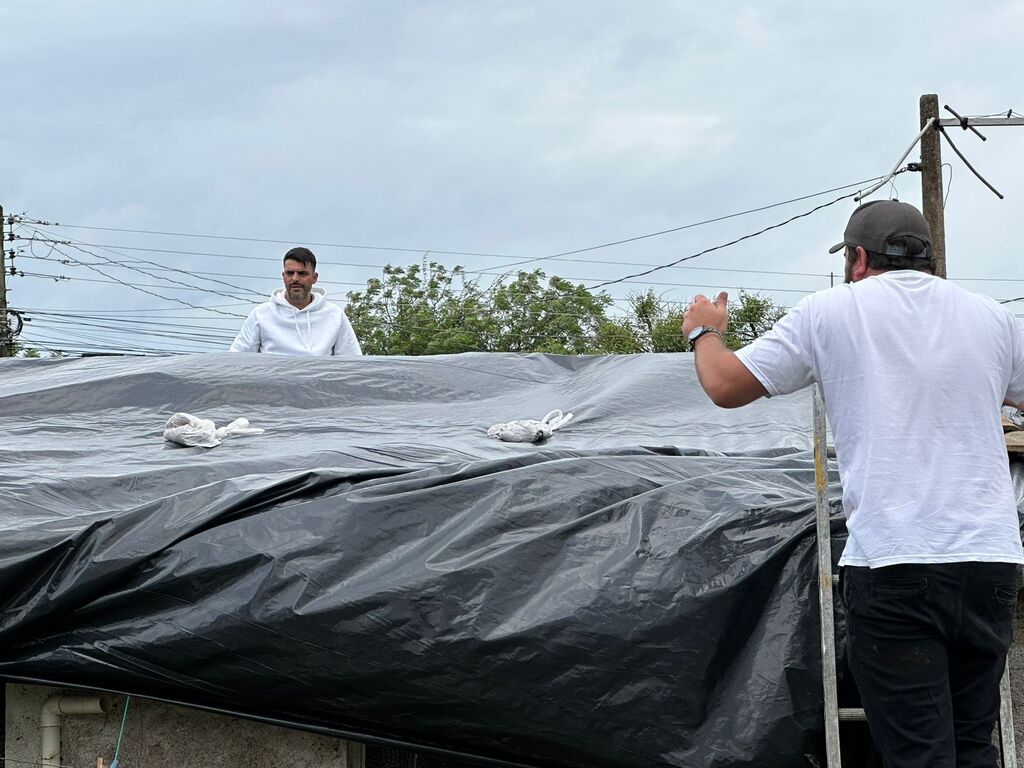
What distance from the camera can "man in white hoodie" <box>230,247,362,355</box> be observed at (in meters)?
5.64

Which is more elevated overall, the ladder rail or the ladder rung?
the ladder rail

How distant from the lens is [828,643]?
2.50 meters

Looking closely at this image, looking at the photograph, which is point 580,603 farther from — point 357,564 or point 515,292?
point 515,292

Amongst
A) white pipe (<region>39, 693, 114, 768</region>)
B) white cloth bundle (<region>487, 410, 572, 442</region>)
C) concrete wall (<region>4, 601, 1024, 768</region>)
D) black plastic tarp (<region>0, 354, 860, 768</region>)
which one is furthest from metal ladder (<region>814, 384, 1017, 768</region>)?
white pipe (<region>39, 693, 114, 768</region>)

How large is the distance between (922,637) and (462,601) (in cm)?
112

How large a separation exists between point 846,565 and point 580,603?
0.75 metres

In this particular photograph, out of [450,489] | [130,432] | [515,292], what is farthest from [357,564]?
[515,292]

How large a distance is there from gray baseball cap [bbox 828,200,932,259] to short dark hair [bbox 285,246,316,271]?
149 inches

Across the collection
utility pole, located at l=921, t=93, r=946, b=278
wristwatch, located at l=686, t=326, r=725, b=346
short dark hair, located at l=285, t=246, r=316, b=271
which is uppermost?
utility pole, located at l=921, t=93, r=946, b=278

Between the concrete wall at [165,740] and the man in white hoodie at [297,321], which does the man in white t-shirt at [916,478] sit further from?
the man in white hoodie at [297,321]

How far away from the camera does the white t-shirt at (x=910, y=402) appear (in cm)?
212

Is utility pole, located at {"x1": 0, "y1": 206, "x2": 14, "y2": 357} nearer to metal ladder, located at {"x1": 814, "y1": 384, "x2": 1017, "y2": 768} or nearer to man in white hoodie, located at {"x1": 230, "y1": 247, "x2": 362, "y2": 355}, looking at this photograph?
man in white hoodie, located at {"x1": 230, "y1": 247, "x2": 362, "y2": 355}

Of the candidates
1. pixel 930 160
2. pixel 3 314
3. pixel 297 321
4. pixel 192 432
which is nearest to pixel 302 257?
pixel 297 321

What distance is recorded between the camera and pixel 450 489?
298cm
